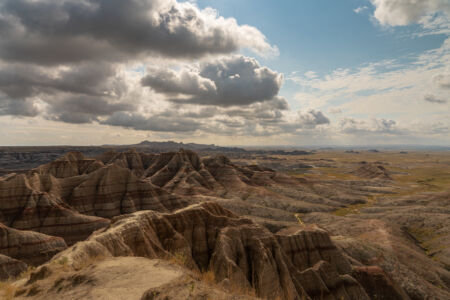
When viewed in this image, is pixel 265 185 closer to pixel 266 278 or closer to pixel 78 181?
pixel 78 181

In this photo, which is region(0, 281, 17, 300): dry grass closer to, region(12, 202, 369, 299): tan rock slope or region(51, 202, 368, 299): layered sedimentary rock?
region(12, 202, 369, 299): tan rock slope

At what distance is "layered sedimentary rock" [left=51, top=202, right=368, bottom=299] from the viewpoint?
2480 centimetres

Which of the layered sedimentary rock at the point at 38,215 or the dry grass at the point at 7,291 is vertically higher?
the dry grass at the point at 7,291

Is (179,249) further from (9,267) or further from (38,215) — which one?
(38,215)

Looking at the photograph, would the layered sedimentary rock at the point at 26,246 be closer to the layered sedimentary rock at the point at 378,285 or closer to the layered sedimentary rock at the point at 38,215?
the layered sedimentary rock at the point at 38,215

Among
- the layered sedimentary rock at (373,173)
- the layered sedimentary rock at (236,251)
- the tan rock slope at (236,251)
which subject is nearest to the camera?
the tan rock slope at (236,251)

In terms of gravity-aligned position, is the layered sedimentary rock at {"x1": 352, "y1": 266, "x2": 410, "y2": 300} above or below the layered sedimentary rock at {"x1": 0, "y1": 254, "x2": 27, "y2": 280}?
below

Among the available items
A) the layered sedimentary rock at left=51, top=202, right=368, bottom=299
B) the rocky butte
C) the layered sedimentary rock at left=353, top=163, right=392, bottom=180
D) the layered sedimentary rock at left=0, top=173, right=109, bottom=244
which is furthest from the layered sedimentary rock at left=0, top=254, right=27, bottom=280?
the layered sedimentary rock at left=353, top=163, right=392, bottom=180

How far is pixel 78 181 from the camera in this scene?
64.9 meters

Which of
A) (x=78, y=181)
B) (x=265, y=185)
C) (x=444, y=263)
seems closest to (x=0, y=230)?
(x=78, y=181)

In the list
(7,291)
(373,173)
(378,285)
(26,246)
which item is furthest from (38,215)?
(373,173)

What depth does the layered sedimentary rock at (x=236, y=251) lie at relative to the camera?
2480 cm

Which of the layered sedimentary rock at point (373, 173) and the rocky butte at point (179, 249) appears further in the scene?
the layered sedimentary rock at point (373, 173)

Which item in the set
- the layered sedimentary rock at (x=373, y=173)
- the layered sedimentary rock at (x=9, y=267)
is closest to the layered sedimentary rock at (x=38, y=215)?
the layered sedimentary rock at (x=9, y=267)
